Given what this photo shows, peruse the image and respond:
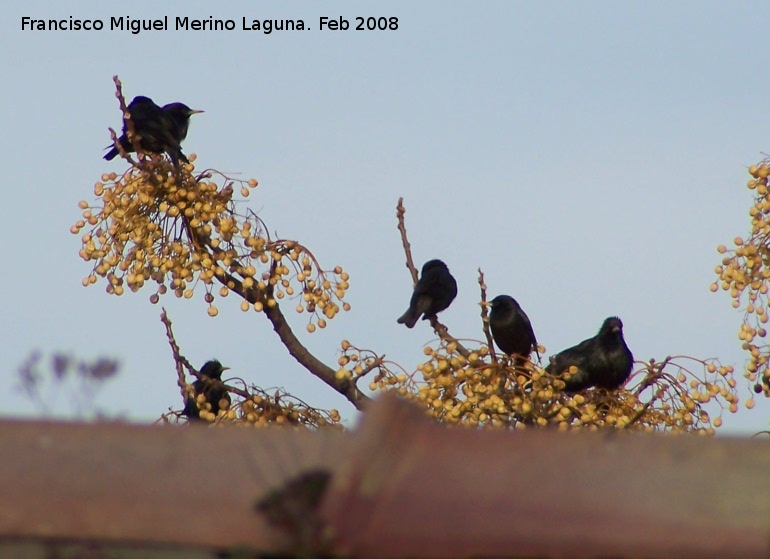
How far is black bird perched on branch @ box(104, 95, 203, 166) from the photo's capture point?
702 cm

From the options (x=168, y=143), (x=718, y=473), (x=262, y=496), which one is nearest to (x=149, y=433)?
(x=262, y=496)

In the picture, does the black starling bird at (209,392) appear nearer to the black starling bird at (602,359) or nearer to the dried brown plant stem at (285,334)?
the dried brown plant stem at (285,334)

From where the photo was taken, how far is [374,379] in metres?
5.91

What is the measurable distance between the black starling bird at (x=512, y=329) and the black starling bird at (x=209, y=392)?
221cm

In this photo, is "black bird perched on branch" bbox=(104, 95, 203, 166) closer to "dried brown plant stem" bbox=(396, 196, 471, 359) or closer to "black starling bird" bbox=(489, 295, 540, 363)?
"dried brown plant stem" bbox=(396, 196, 471, 359)

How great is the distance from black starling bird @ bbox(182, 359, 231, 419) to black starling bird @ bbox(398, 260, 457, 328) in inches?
58.4

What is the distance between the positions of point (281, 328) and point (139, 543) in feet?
13.2

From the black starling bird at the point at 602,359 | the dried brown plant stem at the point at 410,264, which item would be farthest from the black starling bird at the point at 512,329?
the dried brown plant stem at the point at 410,264

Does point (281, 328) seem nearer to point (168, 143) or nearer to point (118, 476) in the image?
point (168, 143)

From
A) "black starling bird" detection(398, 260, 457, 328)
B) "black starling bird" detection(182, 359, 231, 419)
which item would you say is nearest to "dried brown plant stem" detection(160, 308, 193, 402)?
"black starling bird" detection(182, 359, 231, 419)

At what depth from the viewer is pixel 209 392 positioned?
6684 mm

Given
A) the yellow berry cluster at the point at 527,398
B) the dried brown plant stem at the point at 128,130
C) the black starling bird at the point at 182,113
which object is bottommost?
the yellow berry cluster at the point at 527,398

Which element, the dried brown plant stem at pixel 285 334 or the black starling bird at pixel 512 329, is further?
the black starling bird at pixel 512 329

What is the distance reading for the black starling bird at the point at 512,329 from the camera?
361 inches
